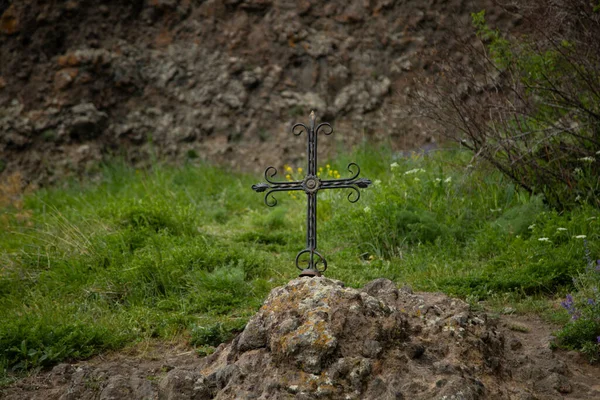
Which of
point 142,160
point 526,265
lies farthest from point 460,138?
point 142,160

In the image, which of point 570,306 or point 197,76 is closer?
point 570,306

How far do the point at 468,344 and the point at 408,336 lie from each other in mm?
303

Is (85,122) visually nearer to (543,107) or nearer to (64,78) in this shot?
(64,78)

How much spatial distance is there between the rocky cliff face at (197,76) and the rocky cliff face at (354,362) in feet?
19.8

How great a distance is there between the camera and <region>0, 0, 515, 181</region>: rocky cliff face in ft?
31.6

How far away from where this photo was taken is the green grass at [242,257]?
4758 mm

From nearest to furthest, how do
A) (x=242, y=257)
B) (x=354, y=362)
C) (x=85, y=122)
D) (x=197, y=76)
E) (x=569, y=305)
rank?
(x=354, y=362), (x=569, y=305), (x=242, y=257), (x=85, y=122), (x=197, y=76)

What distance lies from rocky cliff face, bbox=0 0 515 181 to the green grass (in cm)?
246

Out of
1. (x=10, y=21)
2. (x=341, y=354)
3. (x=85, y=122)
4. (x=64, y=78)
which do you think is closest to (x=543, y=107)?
(x=341, y=354)

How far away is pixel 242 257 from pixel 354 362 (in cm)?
266

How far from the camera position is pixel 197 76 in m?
10.0

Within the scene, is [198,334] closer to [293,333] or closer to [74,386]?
[74,386]

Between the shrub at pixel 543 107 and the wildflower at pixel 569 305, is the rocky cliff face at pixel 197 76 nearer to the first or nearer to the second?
the shrub at pixel 543 107

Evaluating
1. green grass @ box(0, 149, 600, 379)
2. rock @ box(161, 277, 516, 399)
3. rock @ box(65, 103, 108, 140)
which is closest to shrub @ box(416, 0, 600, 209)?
green grass @ box(0, 149, 600, 379)
